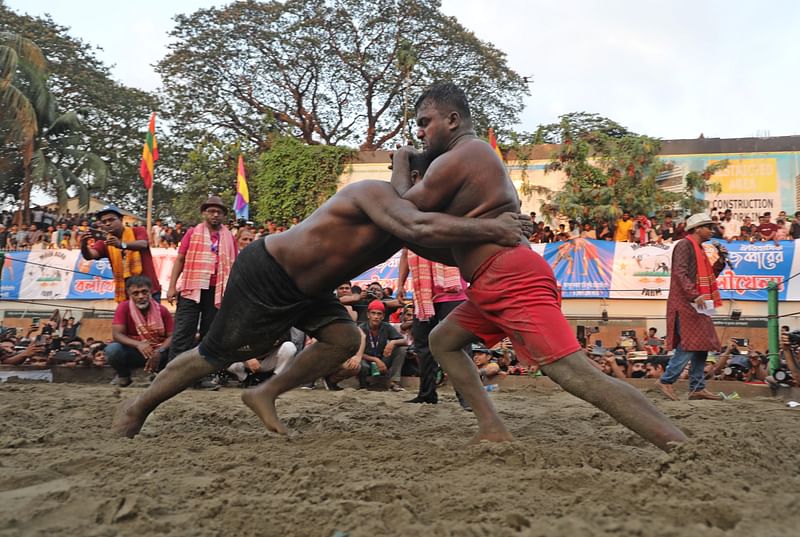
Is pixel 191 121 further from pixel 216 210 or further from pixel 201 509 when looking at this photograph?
pixel 201 509

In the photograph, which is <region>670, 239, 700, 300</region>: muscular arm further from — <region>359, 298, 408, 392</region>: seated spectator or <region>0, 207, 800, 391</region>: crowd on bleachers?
<region>359, 298, 408, 392</region>: seated spectator

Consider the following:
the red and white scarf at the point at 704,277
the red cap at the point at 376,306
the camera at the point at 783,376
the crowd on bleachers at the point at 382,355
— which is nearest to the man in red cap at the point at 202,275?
the crowd on bleachers at the point at 382,355

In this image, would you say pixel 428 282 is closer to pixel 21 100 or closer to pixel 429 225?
pixel 429 225

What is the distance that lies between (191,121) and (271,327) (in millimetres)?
25321

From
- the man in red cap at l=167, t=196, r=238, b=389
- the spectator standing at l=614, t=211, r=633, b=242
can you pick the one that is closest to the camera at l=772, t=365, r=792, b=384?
the man in red cap at l=167, t=196, r=238, b=389

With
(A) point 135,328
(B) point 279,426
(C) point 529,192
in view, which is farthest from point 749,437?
(C) point 529,192

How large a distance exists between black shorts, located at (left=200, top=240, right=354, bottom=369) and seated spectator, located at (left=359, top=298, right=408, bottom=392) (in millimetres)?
3636

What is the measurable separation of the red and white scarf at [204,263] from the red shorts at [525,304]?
365cm

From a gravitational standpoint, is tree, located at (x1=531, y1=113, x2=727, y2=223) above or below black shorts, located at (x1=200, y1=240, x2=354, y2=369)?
above

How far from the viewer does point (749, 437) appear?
10.8 feet

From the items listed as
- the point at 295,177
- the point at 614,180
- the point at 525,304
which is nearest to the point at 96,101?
the point at 295,177

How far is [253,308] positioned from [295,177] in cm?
1940

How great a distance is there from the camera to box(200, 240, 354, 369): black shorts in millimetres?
3693

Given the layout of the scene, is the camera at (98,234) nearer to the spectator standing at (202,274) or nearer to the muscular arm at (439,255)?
the spectator standing at (202,274)
